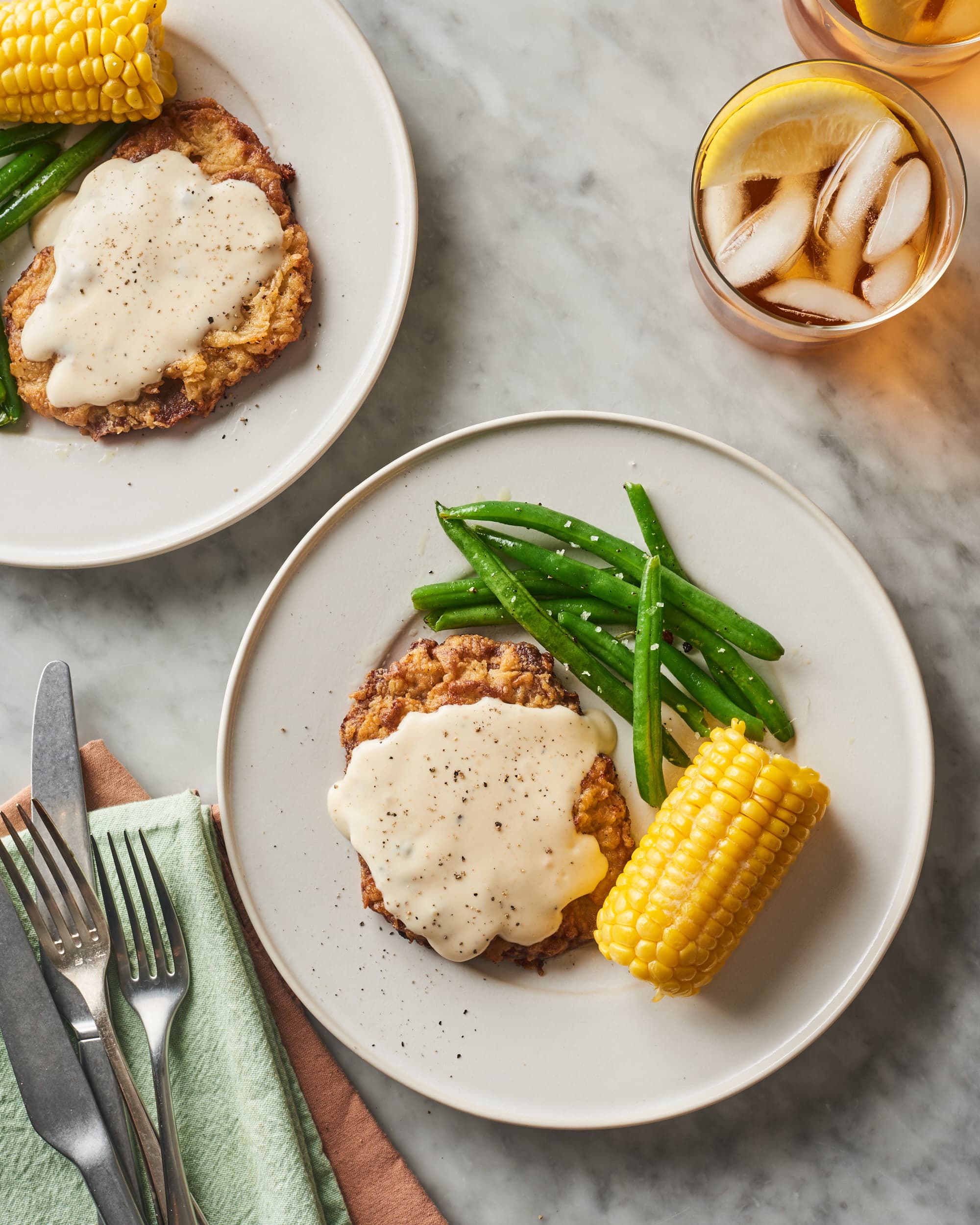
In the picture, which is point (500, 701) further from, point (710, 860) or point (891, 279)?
point (891, 279)

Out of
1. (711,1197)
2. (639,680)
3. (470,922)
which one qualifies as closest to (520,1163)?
(711,1197)

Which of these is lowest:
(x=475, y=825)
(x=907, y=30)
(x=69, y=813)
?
(x=69, y=813)

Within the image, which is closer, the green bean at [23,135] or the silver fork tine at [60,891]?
the silver fork tine at [60,891]

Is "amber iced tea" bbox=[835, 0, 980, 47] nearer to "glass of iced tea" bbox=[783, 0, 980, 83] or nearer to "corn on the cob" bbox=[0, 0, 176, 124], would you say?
"glass of iced tea" bbox=[783, 0, 980, 83]

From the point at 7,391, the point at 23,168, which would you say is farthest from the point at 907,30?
the point at 7,391

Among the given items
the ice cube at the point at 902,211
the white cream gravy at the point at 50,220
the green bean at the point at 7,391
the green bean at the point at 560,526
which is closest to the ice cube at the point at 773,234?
the ice cube at the point at 902,211

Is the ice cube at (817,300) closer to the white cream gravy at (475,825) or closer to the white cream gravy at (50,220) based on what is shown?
the white cream gravy at (475,825)
